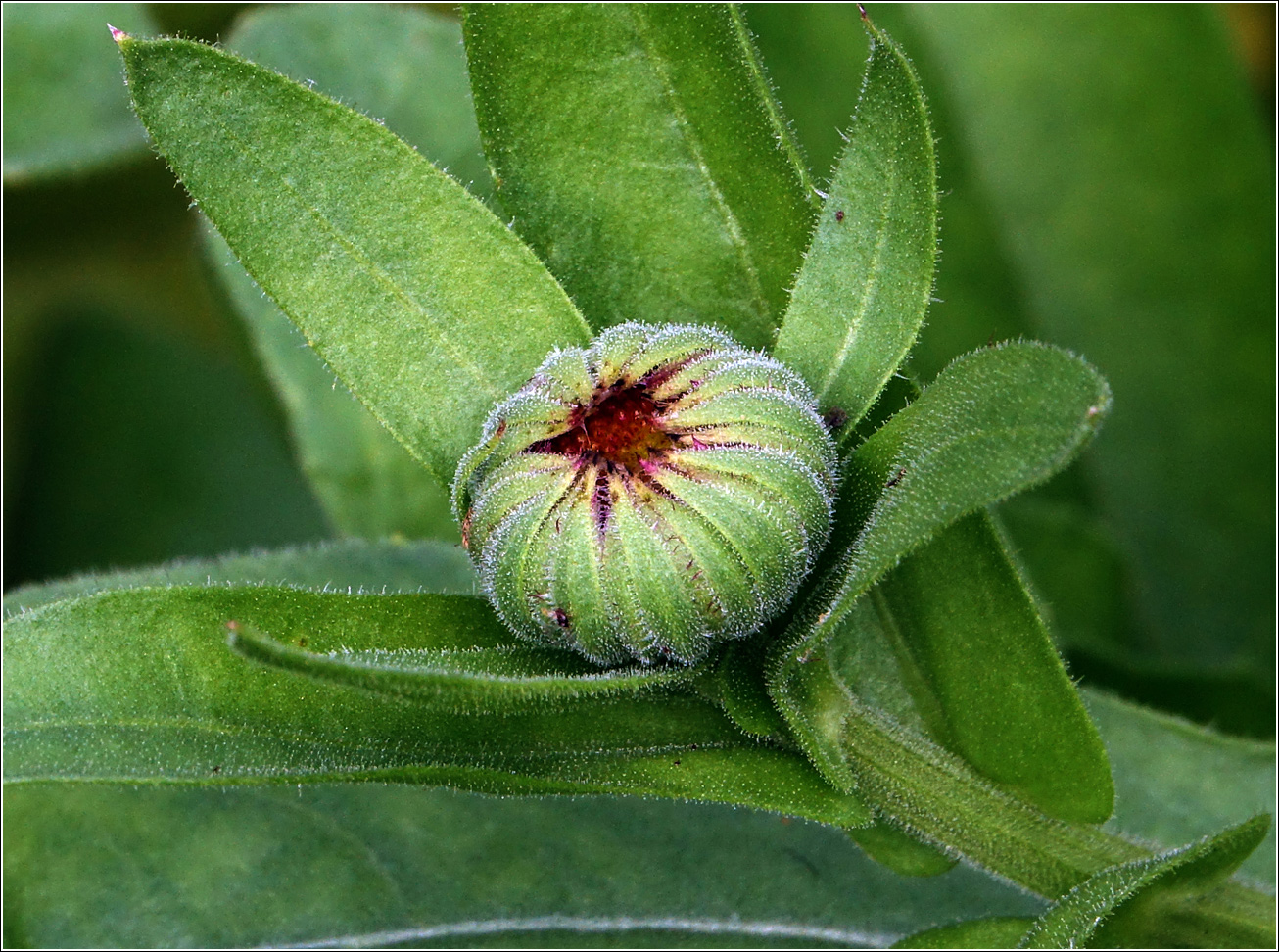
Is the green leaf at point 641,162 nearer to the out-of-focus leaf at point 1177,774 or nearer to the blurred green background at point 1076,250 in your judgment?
the out-of-focus leaf at point 1177,774

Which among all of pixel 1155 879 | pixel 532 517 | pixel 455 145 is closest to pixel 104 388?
pixel 455 145

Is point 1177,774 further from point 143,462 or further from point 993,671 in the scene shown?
point 143,462

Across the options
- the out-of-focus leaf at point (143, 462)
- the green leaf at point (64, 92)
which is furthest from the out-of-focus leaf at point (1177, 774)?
the green leaf at point (64, 92)

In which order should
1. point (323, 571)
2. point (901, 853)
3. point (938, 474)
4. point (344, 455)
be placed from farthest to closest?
point (344, 455), point (323, 571), point (901, 853), point (938, 474)

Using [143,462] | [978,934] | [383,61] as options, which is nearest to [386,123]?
[383,61]

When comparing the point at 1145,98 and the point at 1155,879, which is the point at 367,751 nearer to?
the point at 1155,879

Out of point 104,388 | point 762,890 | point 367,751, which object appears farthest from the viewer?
point 104,388
